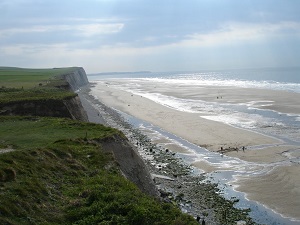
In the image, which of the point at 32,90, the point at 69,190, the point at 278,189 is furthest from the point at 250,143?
the point at 32,90

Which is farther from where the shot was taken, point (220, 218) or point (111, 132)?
point (111, 132)

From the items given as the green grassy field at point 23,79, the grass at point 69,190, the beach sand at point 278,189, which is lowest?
the beach sand at point 278,189

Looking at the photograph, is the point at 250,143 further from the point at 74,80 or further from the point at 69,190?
the point at 74,80

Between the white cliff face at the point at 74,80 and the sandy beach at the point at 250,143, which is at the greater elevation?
the white cliff face at the point at 74,80

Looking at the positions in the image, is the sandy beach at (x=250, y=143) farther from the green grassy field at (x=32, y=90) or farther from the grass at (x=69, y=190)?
the green grassy field at (x=32, y=90)

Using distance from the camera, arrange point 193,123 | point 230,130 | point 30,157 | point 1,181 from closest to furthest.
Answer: point 1,181 < point 30,157 < point 230,130 < point 193,123

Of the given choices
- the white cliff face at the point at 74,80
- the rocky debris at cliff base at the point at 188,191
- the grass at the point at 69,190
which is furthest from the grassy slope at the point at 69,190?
the white cliff face at the point at 74,80

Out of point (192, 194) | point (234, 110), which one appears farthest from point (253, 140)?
point (234, 110)

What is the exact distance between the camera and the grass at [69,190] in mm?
12375

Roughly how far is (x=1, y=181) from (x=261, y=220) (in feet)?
47.1

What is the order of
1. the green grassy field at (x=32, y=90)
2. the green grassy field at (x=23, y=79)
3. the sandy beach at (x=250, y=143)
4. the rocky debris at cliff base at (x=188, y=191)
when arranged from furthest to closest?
the green grassy field at (x=23, y=79), the green grassy field at (x=32, y=90), the sandy beach at (x=250, y=143), the rocky debris at cliff base at (x=188, y=191)

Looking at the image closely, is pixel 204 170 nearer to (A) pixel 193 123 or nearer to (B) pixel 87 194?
(B) pixel 87 194

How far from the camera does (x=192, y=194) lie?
78.2ft

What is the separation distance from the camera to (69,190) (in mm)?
14734
